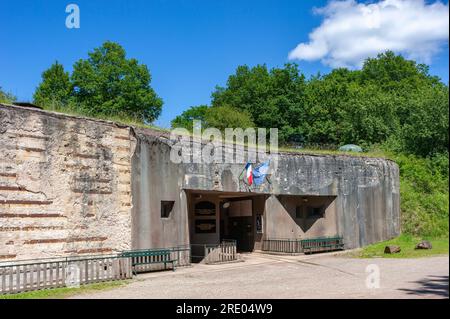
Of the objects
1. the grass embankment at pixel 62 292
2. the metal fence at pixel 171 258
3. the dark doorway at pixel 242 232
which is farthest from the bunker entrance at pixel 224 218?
the grass embankment at pixel 62 292

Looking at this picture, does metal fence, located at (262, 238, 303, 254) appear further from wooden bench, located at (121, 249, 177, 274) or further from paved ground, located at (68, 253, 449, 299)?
wooden bench, located at (121, 249, 177, 274)

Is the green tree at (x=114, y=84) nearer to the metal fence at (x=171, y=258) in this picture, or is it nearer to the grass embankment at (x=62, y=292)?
the metal fence at (x=171, y=258)

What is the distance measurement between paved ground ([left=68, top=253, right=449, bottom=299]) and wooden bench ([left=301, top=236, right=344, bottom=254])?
9.02 ft

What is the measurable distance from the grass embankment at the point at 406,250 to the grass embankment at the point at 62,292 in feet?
39.1

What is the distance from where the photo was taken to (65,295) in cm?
1340

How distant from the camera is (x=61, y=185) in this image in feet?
53.5

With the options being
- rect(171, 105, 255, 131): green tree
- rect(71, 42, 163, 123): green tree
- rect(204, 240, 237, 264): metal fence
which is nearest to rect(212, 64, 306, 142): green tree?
rect(171, 105, 255, 131): green tree

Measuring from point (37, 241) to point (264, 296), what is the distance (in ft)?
25.2

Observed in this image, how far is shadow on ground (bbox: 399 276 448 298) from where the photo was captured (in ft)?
36.8

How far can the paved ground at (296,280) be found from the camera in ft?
39.5

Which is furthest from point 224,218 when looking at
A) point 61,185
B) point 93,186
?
point 61,185
